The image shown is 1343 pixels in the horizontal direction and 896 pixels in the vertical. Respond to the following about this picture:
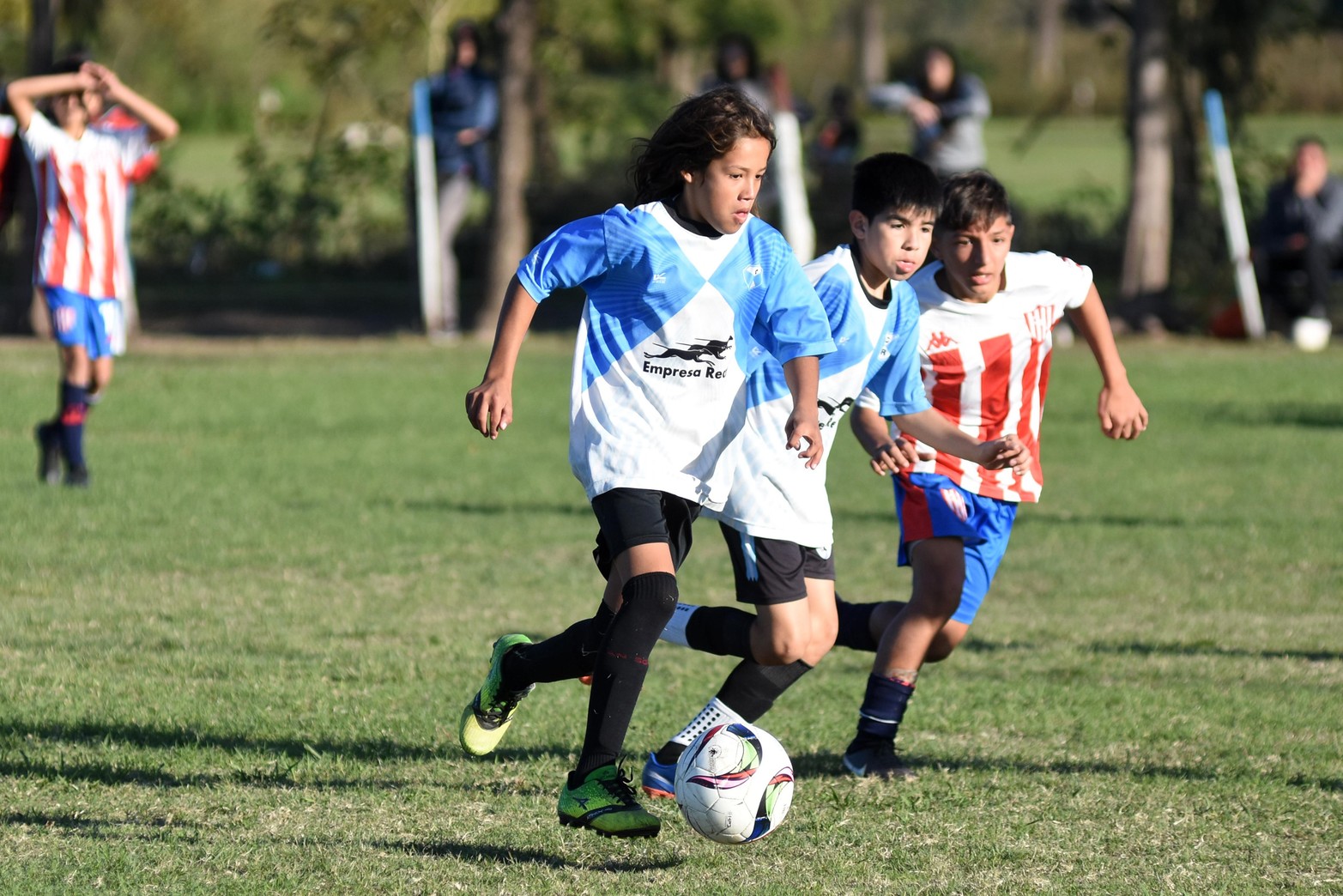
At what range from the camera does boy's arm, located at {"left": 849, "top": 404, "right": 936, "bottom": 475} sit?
418cm

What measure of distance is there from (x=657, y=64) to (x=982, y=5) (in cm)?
5223

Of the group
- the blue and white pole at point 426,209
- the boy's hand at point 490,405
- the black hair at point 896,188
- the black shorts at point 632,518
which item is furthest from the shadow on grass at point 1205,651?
the blue and white pole at point 426,209

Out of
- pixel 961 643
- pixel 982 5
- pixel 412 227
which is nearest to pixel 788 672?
pixel 961 643

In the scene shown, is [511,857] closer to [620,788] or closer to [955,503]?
[620,788]

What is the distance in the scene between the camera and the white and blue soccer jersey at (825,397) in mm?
3994

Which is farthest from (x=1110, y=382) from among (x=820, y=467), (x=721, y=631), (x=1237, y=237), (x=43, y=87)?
(x=1237, y=237)

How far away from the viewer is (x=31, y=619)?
5922 mm

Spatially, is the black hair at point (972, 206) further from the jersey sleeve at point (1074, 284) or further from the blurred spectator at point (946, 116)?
the blurred spectator at point (946, 116)

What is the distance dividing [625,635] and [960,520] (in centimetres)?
118

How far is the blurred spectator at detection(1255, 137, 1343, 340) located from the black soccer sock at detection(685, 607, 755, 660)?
1170 cm

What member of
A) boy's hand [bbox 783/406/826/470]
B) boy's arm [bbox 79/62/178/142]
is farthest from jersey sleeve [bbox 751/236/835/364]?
boy's arm [bbox 79/62/178/142]

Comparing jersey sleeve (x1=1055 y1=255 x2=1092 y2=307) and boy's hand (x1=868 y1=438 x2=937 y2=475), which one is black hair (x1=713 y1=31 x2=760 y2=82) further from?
boy's hand (x1=868 y1=438 x2=937 y2=475)

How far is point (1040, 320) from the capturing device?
4.70 meters

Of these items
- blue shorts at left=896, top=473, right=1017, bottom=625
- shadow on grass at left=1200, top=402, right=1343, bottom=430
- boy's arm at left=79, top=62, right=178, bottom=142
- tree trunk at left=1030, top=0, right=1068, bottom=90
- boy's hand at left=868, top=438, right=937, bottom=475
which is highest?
tree trunk at left=1030, top=0, right=1068, bottom=90
